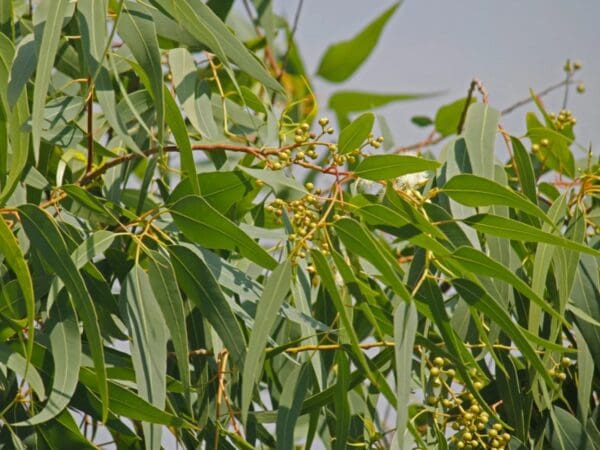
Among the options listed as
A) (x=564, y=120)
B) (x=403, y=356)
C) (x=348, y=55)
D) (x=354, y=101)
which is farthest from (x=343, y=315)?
(x=348, y=55)

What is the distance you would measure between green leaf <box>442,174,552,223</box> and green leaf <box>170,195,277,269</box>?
0.21 meters

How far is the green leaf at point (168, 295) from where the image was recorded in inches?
41.9

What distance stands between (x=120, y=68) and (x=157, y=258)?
16.5 inches

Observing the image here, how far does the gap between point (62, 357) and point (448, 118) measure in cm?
114

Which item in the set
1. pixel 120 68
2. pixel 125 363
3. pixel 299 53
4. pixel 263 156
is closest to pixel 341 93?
pixel 299 53

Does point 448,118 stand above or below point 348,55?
below

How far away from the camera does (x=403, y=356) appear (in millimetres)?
977

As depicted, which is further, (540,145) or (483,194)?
(540,145)

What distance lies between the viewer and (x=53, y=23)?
1.00 m

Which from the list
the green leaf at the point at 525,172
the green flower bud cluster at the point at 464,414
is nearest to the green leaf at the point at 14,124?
the green flower bud cluster at the point at 464,414

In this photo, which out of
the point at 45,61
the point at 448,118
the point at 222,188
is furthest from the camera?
the point at 448,118

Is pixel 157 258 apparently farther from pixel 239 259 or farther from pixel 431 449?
pixel 431 449

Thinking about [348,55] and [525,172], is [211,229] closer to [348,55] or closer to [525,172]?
[525,172]

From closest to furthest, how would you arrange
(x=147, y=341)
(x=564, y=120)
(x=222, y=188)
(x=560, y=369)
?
(x=147, y=341) < (x=222, y=188) < (x=560, y=369) < (x=564, y=120)
